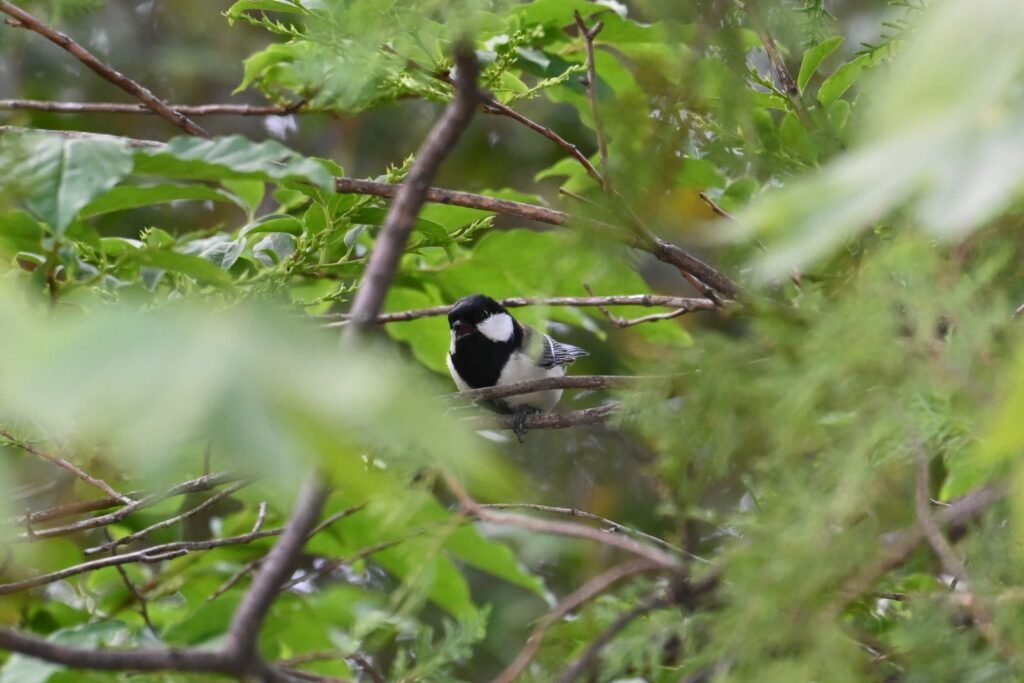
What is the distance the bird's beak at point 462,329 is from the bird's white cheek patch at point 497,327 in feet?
0.13

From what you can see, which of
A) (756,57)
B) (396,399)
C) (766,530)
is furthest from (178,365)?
(756,57)

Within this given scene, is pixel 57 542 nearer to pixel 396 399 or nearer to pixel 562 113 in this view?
pixel 396 399

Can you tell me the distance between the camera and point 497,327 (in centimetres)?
281

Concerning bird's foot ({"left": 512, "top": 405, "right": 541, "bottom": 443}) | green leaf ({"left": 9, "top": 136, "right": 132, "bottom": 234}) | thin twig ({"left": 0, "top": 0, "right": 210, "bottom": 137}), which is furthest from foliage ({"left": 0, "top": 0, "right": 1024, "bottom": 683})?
bird's foot ({"left": 512, "top": 405, "right": 541, "bottom": 443})

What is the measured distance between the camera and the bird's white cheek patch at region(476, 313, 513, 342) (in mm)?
2742

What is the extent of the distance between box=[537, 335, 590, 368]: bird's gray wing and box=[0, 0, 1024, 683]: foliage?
84 cm

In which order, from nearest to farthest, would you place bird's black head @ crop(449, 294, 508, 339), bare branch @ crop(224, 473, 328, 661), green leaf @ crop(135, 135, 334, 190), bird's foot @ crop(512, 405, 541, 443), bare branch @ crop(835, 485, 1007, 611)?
bare branch @ crop(224, 473, 328, 661), bare branch @ crop(835, 485, 1007, 611), green leaf @ crop(135, 135, 334, 190), bird's foot @ crop(512, 405, 541, 443), bird's black head @ crop(449, 294, 508, 339)

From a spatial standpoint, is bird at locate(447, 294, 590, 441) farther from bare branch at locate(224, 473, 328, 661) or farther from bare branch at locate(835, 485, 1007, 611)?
bare branch at locate(224, 473, 328, 661)

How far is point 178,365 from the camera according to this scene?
468 mm

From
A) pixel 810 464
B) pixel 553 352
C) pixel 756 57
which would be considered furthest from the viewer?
pixel 756 57

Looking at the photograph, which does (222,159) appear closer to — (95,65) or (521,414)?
(95,65)

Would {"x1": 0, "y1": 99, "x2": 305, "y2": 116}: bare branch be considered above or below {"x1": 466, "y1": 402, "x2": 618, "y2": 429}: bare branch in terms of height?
above

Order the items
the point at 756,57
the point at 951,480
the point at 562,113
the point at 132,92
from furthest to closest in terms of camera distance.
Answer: the point at 562,113, the point at 756,57, the point at 132,92, the point at 951,480

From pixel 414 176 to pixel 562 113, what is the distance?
3305mm
